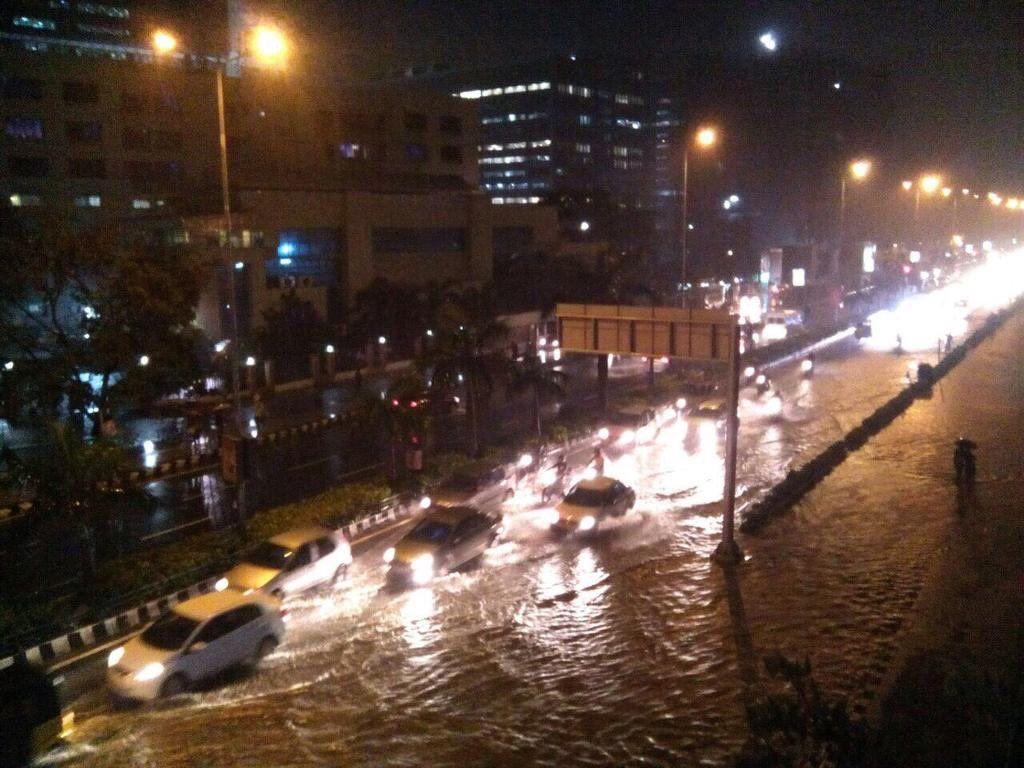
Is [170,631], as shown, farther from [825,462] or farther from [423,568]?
[825,462]

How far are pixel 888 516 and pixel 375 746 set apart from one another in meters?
16.3

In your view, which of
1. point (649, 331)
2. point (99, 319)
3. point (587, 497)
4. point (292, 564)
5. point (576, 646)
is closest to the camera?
point (576, 646)

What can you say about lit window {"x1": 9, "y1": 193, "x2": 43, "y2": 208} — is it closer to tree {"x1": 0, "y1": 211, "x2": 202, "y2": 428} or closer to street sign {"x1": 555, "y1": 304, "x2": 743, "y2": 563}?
tree {"x1": 0, "y1": 211, "x2": 202, "y2": 428}

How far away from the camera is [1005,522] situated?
2297cm

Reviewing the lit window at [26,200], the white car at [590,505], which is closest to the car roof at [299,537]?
the white car at [590,505]

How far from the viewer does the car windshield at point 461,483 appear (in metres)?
23.1

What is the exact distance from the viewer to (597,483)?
22.5 metres

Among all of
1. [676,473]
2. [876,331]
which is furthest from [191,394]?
[876,331]

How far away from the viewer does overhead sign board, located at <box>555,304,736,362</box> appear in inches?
843

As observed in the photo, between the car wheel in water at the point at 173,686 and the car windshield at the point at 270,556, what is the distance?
3807 millimetres

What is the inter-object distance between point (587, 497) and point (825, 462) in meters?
10.0

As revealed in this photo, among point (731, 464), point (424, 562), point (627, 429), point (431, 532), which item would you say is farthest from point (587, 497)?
point (627, 429)

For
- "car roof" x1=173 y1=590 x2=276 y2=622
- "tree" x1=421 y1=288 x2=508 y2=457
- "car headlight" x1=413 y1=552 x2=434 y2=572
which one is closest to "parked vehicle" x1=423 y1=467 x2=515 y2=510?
"tree" x1=421 y1=288 x2=508 y2=457

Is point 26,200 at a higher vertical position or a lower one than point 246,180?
lower
